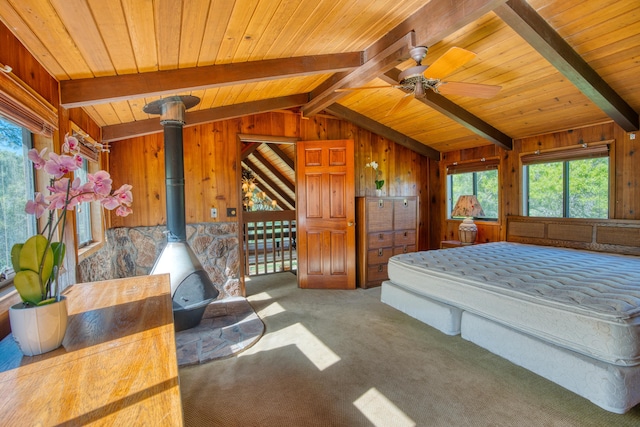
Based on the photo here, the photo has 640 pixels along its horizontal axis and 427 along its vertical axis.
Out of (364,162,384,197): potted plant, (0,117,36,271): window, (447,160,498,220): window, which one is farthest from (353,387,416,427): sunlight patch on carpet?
(447,160,498,220): window

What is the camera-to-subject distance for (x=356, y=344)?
280cm

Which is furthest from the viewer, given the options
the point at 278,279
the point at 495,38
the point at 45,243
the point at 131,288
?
the point at 278,279

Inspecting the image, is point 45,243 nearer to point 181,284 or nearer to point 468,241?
point 181,284

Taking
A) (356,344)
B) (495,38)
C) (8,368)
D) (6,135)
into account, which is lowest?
(356,344)

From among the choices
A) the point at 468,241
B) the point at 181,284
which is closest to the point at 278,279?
the point at 181,284

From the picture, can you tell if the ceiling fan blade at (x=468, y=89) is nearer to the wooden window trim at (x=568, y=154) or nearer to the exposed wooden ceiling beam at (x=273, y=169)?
the wooden window trim at (x=568, y=154)

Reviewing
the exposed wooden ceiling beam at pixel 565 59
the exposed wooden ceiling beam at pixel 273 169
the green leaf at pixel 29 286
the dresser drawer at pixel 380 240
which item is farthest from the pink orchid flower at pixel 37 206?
the exposed wooden ceiling beam at pixel 273 169

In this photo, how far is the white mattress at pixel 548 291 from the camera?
1.71m

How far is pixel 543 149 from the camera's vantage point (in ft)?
13.8

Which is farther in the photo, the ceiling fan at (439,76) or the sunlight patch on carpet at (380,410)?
the ceiling fan at (439,76)

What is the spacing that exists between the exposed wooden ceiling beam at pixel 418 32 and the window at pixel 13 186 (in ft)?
8.38

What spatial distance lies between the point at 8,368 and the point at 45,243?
416mm

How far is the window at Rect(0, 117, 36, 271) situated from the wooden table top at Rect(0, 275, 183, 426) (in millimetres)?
549

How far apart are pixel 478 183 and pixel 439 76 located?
3254mm
